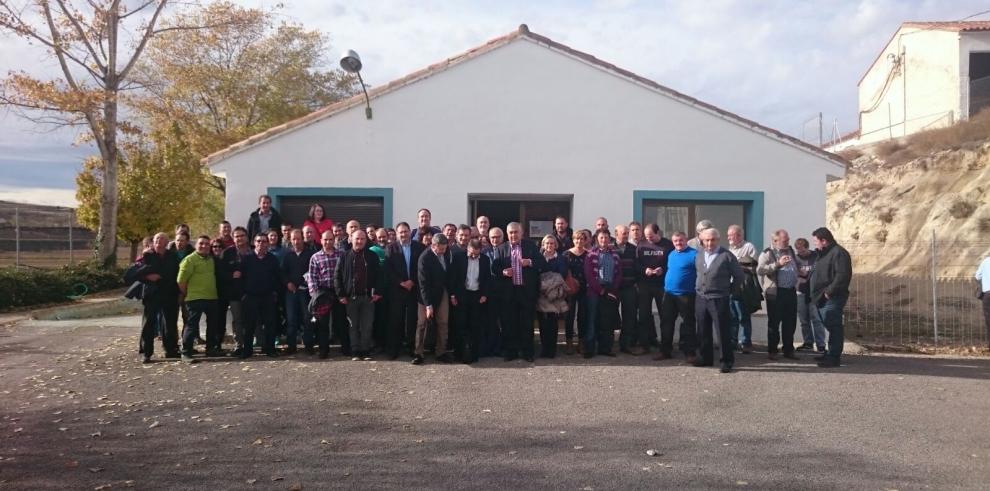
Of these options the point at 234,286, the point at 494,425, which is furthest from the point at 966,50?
the point at 494,425

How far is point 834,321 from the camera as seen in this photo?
891cm

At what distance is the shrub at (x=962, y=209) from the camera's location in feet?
70.8

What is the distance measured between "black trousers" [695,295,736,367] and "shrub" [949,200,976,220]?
17.1 metres

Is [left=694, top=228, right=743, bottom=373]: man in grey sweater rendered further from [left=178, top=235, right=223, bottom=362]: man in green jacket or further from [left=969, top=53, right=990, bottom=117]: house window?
[left=969, top=53, right=990, bottom=117]: house window

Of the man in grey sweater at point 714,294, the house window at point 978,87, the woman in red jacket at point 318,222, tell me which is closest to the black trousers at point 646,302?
the man in grey sweater at point 714,294

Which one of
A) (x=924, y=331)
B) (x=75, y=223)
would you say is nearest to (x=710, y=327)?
(x=924, y=331)

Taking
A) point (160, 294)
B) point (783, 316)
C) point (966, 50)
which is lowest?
point (783, 316)

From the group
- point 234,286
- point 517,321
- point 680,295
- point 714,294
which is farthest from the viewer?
point 234,286

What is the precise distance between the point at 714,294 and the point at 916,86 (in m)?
26.8

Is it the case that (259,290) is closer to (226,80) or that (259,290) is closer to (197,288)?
(197,288)

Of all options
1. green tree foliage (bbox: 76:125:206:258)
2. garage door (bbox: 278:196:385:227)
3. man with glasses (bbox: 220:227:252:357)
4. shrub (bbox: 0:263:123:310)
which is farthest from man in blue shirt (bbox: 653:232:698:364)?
green tree foliage (bbox: 76:125:206:258)

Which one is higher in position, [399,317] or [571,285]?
[571,285]

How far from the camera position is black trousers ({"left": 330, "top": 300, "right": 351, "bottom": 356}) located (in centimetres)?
951

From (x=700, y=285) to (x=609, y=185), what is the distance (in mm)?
3423
